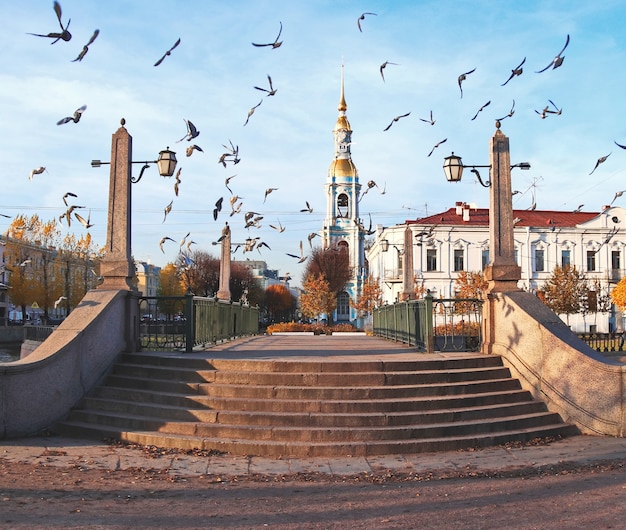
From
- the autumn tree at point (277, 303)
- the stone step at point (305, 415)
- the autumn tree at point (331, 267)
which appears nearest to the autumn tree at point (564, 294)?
the autumn tree at point (331, 267)

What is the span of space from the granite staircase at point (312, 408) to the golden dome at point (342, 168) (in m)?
92.7

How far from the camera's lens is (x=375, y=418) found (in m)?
10.2

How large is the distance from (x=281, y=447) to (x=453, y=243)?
202ft

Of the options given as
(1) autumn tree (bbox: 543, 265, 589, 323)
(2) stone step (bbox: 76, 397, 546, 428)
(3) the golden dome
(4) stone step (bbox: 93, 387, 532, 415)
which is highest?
(3) the golden dome

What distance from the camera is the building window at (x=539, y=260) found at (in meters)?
69.5

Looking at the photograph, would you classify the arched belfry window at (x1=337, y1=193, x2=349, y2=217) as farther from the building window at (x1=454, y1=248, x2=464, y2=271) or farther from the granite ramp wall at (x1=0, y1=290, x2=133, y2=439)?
the granite ramp wall at (x1=0, y1=290, x2=133, y2=439)

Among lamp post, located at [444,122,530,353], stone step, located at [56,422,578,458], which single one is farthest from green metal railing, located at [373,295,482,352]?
stone step, located at [56,422,578,458]

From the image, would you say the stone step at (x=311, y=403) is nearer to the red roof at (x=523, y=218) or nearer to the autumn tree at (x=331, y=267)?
the red roof at (x=523, y=218)

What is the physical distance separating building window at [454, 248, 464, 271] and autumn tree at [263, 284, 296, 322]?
4687cm

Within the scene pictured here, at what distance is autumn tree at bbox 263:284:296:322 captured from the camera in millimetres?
114625

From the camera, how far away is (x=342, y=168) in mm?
104125

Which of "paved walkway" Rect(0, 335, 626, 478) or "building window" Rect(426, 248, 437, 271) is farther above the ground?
"building window" Rect(426, 248, 437, 271)

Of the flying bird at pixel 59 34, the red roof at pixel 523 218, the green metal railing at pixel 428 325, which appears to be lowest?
the green metal railing at pixel 428 325

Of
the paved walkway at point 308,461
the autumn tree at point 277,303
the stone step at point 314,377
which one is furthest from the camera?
the autumn tree at point 277,303
